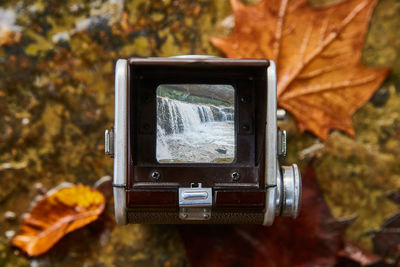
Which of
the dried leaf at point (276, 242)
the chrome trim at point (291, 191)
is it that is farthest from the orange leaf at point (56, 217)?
the chrome trim at point (291, 191)

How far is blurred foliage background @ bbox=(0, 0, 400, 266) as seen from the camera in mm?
1089

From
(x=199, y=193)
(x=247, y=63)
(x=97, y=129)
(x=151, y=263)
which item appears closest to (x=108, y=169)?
(x=97, y=129)

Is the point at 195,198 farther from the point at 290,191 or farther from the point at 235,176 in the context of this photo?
the point at 290,191

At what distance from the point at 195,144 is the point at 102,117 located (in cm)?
35

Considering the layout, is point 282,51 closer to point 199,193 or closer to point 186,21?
point 186,21

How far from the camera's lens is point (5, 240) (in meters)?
1.09

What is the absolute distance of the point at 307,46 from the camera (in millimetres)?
1075

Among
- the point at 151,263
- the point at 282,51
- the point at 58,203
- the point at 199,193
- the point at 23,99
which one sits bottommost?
the point at 151,263

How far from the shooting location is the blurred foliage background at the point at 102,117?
1.09 m

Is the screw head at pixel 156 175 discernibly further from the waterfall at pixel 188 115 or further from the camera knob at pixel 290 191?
the camera knob at pixel 290 191

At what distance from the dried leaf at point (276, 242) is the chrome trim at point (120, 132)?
12.5 inches

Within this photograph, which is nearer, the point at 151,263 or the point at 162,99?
the point at 162,99

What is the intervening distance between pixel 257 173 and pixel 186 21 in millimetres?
468

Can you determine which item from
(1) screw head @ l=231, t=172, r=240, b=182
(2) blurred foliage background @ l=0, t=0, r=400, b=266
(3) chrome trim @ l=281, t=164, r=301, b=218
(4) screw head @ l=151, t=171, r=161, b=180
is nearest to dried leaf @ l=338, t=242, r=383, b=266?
(2) blurred foliage background @ l=0, t=0, r=400, b=266
